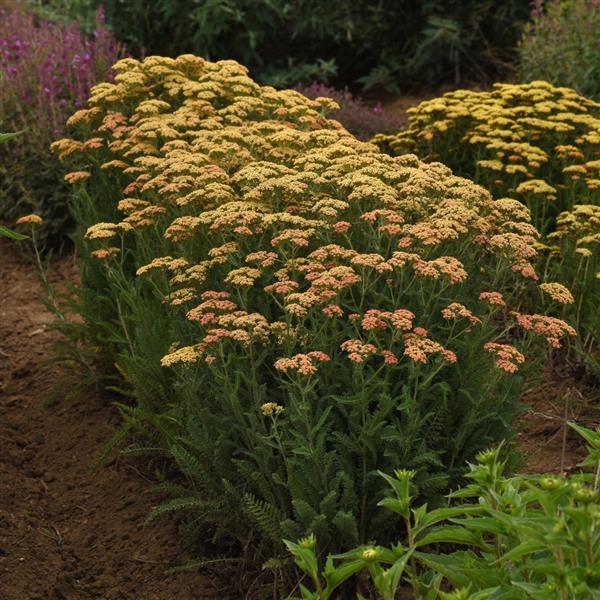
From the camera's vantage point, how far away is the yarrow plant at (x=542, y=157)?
197 inches

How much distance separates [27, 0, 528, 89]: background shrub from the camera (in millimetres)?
9836

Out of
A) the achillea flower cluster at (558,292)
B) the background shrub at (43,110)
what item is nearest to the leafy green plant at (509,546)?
the achillea flower cluster at (558,292)

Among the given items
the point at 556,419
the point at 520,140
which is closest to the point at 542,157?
the point at 520,140

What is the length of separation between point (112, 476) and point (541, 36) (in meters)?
6.02

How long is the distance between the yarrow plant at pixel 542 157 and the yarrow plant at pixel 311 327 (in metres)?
0.57

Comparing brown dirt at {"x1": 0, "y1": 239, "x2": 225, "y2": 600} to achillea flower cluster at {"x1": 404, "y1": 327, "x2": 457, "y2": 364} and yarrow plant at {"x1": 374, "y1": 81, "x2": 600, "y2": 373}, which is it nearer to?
achillea flower cluster at {"x1": 404, "y1": 327, "x2": 457, "y2": 364}

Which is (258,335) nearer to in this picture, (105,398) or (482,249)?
(482,249)

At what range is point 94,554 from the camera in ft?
13.5

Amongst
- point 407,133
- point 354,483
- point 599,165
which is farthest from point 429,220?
point 407,133

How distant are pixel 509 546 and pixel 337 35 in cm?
867

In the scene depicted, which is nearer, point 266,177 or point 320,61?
point 266,177

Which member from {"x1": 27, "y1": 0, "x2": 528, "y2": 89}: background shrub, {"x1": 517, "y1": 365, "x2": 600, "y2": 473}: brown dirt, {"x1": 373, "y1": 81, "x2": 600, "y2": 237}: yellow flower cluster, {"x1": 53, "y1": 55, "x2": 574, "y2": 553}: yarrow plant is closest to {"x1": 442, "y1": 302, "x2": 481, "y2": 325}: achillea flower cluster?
{"x1": 53, "y1": 55, "x2": 574, "y2": 553}: yarrow plant

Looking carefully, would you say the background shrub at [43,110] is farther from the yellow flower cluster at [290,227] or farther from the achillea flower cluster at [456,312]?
the achillea flower cluster at [456,312]

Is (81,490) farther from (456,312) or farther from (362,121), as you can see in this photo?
(362,121)
